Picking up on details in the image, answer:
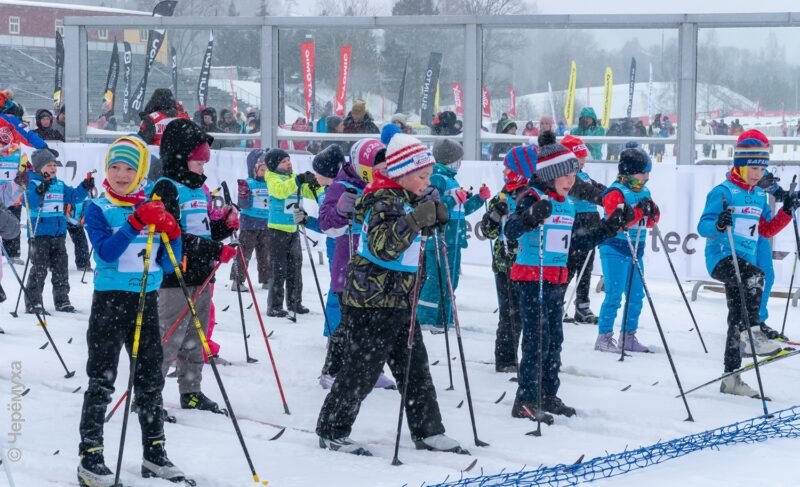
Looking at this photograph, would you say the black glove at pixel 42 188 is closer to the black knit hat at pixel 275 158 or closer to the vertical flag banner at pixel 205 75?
the black knit hat at pixel 275 158

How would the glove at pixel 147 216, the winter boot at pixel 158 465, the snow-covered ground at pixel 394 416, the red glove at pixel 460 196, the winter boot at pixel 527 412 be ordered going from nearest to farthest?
1. the glove at pixel 147 216
2. the winter boot at pixel 158 465
3. the snow-covered ground at pixel 394 416
4. the winter boot at pixel 527 412
5. the red glove at pixel 460 196

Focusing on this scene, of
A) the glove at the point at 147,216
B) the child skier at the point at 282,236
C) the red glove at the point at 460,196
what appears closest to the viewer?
the glove at the point at 147,216

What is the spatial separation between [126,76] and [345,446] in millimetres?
9675

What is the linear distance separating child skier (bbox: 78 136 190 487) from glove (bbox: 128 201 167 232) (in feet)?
0.05

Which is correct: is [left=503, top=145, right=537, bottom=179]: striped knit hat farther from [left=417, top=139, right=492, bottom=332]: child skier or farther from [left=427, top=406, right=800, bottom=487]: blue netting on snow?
[left=417, top=139, right=492, bottom=332]: child skier

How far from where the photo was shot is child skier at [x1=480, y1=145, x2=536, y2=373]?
6.56 m

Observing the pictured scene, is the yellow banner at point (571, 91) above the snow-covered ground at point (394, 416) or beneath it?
above

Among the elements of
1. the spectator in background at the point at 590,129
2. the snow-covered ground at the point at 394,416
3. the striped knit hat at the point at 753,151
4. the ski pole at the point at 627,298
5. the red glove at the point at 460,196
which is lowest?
the snow-covered ground at the point at 394,416

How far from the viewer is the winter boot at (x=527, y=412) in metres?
6.29

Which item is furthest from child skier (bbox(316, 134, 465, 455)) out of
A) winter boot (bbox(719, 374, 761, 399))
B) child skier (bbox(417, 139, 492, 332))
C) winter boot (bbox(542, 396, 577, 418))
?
child skier (bbox(417, 139, 492, 332))

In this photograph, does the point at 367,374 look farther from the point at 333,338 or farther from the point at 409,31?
the point at 409,31

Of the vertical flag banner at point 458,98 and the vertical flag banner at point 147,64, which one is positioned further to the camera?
the vertical flag banner at point 147,64

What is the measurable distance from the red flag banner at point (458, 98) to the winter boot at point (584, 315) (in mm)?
3985

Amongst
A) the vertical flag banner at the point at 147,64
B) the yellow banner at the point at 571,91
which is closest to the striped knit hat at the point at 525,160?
the yellow banner at the point at 571,91
